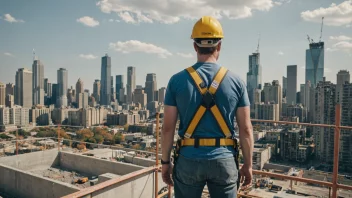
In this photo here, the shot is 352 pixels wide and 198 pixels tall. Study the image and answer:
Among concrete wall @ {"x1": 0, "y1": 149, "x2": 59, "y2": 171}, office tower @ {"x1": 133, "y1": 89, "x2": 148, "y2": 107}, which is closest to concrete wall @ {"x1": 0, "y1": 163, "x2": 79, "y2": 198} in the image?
concrete wall @ {"x1": 0, "y1": 149, "x2": 59, "y2": 171}

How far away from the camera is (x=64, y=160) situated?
10.6 meters

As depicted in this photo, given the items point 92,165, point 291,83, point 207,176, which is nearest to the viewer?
point 207,176

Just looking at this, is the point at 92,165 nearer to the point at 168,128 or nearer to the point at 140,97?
the point at 168,128

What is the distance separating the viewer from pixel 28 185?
7.83m

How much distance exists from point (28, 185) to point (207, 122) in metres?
7.99

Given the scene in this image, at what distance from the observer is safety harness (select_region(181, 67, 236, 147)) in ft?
5.09

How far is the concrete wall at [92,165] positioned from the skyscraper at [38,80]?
11048 cm

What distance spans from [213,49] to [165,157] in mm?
728

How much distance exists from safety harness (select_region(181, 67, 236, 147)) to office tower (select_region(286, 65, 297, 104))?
117 m

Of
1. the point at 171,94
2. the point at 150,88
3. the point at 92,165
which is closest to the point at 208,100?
the point at 171,94

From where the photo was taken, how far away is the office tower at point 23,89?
97812 mm

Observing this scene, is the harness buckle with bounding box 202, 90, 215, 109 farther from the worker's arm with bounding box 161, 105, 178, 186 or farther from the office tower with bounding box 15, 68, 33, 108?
the office tower with bounding box 15, 68, 33, 108

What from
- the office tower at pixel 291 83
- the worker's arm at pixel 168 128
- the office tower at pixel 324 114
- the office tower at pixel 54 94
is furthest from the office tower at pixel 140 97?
the worker's arm at pixel 168 128

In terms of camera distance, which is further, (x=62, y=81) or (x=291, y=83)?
(x=62, y=81)
